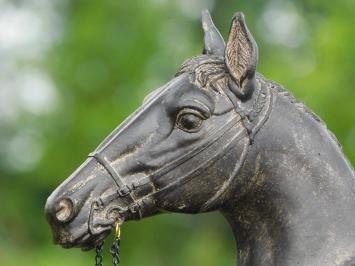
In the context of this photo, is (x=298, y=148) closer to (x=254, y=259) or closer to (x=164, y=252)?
(x=254, y=259)

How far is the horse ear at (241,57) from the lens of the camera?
411cm

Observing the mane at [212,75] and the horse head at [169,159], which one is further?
the mane at [212,75]

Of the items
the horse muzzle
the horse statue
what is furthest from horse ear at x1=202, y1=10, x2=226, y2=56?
the horse muzzle

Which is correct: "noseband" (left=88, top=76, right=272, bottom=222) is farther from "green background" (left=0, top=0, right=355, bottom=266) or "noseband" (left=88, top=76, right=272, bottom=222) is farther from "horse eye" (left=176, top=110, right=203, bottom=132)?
"green background" (left=0, top=0, right=355, bottom=266)

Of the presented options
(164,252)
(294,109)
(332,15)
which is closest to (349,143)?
(332,15)

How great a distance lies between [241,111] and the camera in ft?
13.7

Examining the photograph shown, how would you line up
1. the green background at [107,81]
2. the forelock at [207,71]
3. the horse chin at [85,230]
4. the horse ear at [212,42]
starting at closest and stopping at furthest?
the horse chin at [85,230] < the forelock at [207,71] < the horse ear at [212,42] < the green background at [107,81]

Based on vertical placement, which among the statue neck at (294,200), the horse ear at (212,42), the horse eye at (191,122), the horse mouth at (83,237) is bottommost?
the statue neck at (294,200)

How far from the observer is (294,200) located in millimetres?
4188

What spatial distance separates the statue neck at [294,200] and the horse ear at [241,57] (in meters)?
0.16

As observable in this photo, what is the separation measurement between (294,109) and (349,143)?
7438mm

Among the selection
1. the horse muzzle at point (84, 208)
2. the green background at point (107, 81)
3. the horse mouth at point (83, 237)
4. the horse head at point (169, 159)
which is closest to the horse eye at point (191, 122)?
the horse head at point (169, 159)

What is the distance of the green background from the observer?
14031mm

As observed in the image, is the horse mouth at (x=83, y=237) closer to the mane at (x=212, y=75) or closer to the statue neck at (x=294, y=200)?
the statue neck at (x=294, y=200)
